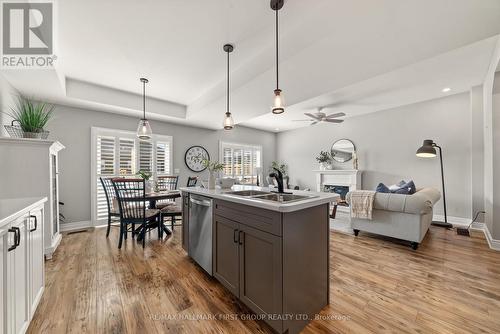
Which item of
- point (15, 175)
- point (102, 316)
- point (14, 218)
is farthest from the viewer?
point (15, 175)

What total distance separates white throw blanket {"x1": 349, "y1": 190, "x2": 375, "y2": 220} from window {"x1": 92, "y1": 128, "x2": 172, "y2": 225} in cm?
428

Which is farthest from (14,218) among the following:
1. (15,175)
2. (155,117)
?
(155,117)

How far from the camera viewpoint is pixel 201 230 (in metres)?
2.30

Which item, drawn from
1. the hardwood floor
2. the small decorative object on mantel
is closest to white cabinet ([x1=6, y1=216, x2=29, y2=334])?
the hardwood floor

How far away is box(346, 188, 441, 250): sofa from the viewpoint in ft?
9.30

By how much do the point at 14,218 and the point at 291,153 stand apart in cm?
699

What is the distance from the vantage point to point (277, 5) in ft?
6.12

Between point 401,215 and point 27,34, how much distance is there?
17.2 ft

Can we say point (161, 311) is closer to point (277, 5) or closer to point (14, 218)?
point (14, 218)

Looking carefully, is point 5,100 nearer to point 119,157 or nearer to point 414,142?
point 119,157

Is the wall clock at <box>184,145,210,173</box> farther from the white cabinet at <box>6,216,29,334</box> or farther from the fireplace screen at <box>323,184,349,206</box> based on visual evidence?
the white cabinet at <box>6,216,29,334</box>

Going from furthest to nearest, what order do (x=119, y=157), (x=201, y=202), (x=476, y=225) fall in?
(x=119, y=157) → (x=476, y=225) → (x=201, y=202)

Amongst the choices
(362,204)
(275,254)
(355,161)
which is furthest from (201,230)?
(355,161)

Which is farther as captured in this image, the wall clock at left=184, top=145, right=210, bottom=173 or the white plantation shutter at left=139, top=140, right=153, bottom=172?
the wall clock at left=184, top=145, right=210, bottom=173
